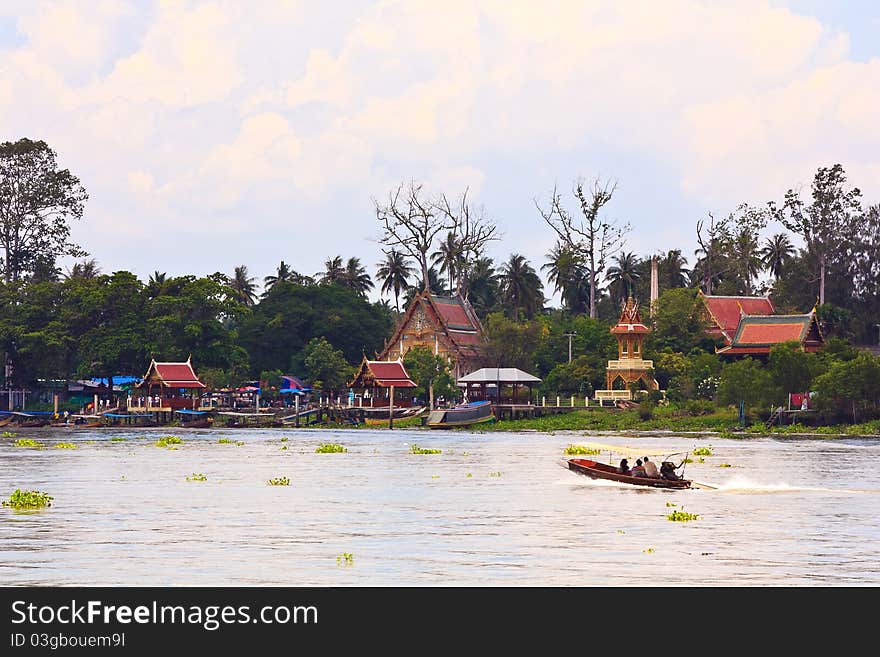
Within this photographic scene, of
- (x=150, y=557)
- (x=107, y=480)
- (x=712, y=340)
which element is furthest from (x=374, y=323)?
(x=150, y=557)

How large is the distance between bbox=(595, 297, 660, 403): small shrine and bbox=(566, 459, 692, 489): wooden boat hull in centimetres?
6653

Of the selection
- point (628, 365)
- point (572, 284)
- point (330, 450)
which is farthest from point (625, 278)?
point (330, 450)

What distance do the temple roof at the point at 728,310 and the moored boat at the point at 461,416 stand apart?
23300mm

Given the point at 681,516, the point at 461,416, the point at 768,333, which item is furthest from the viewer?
the point at 768,333

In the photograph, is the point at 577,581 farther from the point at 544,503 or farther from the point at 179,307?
the point at 179,307

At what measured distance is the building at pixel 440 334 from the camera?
140750 millimetres

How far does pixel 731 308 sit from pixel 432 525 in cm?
9888

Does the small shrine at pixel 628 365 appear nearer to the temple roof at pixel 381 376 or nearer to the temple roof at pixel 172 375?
the temple roof at pixel 381 376

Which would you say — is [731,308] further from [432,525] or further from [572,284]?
[432,525]

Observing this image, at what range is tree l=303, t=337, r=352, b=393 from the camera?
14075cm

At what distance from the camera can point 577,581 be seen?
2628 centimetres

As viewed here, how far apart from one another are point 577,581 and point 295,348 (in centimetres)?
12687

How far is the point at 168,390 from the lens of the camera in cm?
13100

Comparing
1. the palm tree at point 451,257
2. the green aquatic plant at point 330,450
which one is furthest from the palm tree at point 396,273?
the green aquatic plant at point 330,450
